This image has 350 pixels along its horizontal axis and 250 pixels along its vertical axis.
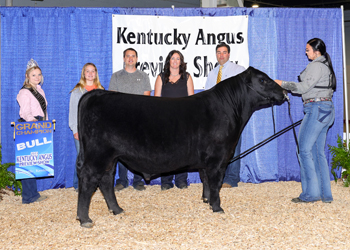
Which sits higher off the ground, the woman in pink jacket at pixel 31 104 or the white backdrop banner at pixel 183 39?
the white backdrop banner at pixel 183 39

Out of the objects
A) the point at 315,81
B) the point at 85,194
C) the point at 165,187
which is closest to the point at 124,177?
the point at 165,187

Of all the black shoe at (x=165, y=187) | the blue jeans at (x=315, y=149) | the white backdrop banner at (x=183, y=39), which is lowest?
the black shoe at (x=165, y=187)

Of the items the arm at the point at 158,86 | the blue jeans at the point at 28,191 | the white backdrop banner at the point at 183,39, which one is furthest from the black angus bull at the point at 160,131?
the white backdrop banner at the point at 183,39

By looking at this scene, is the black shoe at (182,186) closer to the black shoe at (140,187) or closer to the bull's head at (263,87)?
the black shoe at (140,187)

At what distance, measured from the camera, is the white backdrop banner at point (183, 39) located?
5516mm

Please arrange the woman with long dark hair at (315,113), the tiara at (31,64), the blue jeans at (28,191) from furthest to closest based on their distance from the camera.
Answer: the tiara at (31,64) < the blue jeans at (28,191) < the woman with long dark hair at (315,113)

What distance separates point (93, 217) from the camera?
4039 mm

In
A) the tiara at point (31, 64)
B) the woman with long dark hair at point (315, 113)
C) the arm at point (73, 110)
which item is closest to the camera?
the woman with long dark hair at point (315, 113)

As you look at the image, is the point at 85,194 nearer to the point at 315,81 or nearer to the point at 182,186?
the point at 182,186

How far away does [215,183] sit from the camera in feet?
13.3

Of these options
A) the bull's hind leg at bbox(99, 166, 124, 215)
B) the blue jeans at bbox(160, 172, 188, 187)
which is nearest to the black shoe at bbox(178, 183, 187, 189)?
the blue jeans at bbox(160, 172, 188, 187)

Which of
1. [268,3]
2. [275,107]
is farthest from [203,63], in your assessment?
[268,3]

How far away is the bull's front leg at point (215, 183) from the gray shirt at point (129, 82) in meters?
1.83

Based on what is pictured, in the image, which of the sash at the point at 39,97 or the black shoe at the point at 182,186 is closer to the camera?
the sash at the point at 39,97
